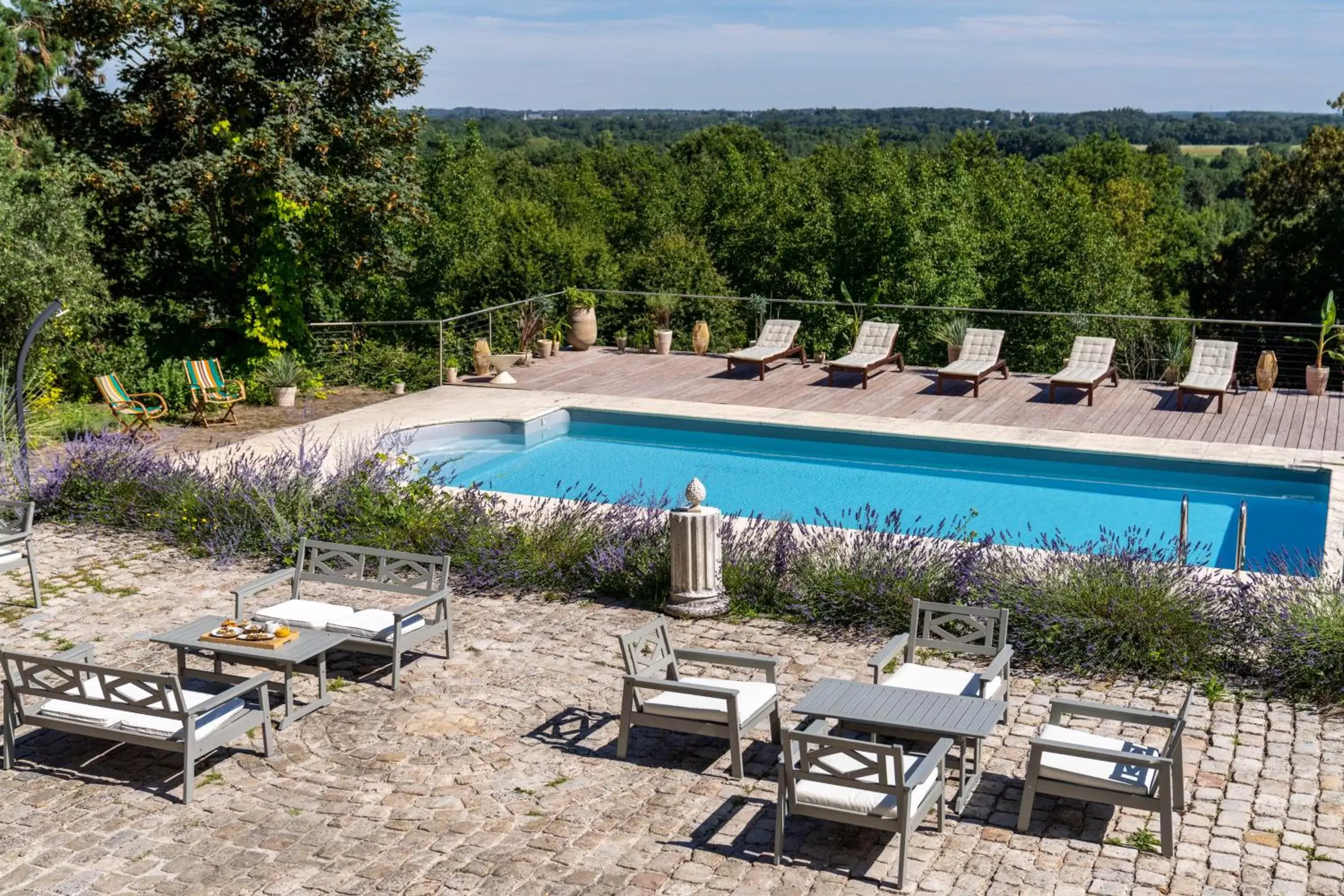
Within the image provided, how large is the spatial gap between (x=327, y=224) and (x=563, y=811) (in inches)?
559

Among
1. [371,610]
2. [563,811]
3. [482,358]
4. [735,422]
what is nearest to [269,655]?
[371,610]

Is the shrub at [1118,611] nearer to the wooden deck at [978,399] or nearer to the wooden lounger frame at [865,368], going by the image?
the wooden deck at [978,399]

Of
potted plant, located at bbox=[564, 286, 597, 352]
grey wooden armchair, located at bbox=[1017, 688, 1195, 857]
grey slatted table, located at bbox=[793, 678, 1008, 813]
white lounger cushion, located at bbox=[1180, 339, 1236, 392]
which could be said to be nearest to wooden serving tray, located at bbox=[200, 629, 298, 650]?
grey slatted table, located at bbox=[793, 678, 1008, 813]

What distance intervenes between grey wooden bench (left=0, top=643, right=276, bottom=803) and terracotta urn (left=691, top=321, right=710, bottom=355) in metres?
13.6

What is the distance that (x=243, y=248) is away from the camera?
62.0 ft

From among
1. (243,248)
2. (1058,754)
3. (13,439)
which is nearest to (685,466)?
(13,439)

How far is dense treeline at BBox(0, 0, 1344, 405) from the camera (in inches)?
663

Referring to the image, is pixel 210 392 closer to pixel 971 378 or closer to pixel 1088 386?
pixel 971 378

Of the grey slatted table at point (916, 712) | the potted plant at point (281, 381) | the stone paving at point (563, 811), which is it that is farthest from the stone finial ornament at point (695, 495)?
the potted plant at point (281, 381)

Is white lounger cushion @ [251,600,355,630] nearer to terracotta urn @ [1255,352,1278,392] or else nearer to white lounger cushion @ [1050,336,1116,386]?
white lounger cushion @ [1050,336,1116,386]

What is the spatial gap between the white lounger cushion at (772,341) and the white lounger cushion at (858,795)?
12705 millimetres

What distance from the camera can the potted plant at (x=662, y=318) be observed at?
1997 centimetres

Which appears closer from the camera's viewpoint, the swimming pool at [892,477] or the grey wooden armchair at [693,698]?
the grey wooden armchair at [693,698]

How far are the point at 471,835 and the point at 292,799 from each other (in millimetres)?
999
